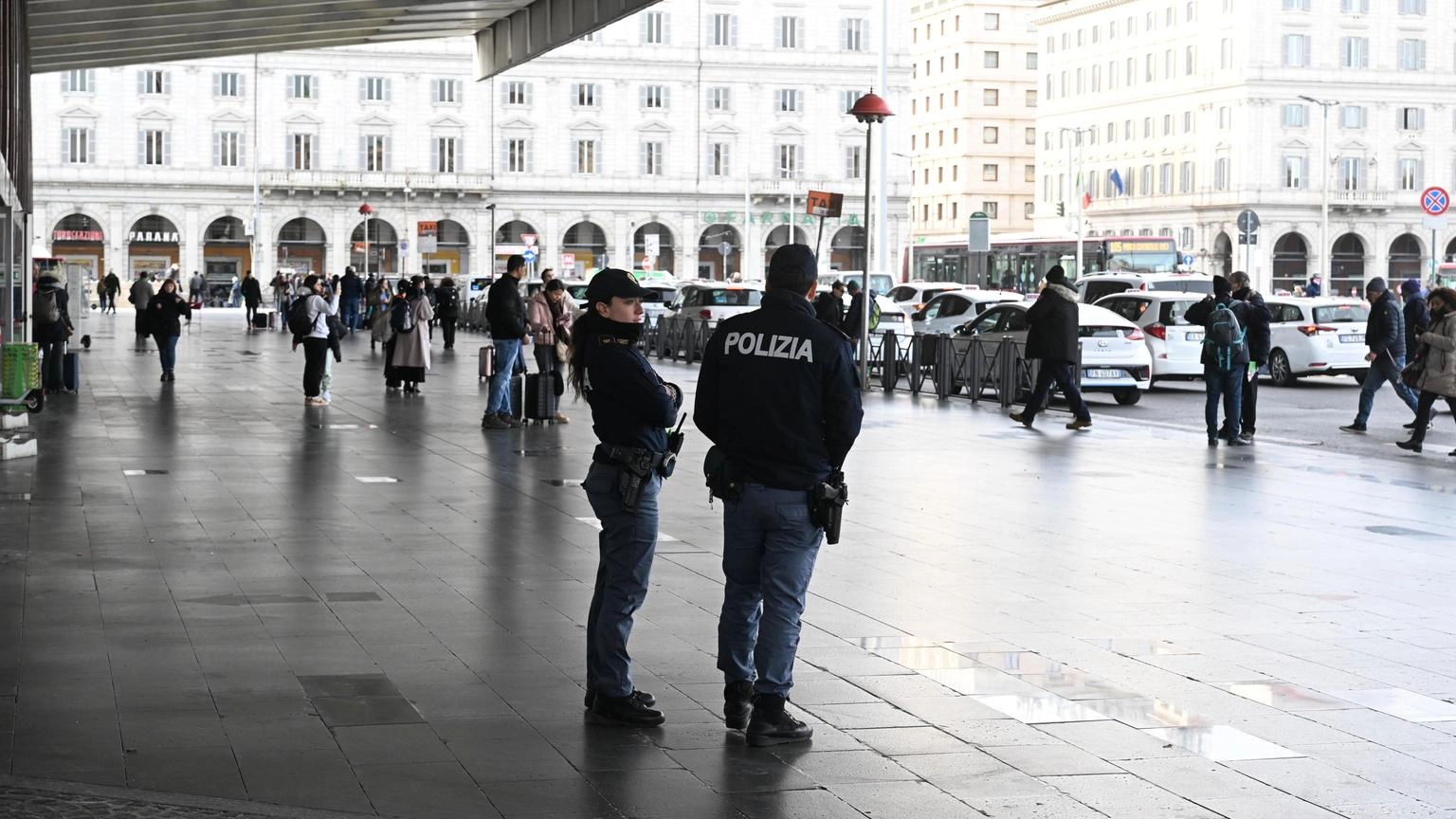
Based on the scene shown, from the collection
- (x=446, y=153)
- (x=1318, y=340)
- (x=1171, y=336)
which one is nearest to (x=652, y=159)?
(x=446, y=153)

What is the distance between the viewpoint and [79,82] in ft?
282

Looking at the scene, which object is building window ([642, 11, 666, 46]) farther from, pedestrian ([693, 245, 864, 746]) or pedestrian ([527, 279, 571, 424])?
pedestrian ([693, 245, 864, 746])

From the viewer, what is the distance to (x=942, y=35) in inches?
5084

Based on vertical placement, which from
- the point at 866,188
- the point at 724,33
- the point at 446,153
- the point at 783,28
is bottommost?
the point at 866,188

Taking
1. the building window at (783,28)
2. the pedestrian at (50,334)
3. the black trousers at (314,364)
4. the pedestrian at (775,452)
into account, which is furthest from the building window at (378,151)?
the pedestrian at (775,452)

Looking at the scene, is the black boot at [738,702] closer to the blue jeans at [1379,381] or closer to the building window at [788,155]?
the blue jeans at [1379,381]

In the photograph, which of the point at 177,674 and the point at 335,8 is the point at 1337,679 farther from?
the point at 335,8

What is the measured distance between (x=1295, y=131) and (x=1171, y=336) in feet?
245

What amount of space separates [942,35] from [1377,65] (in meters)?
35.0

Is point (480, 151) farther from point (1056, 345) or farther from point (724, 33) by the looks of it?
point (1056, 345)

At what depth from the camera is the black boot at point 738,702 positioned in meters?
6.46

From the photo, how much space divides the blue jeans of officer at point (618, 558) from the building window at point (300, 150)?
280 feet

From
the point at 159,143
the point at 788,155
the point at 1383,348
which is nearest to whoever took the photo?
the point at 1383,348

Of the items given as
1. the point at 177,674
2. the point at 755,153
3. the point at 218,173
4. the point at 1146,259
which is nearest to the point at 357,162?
the point at 218,173
